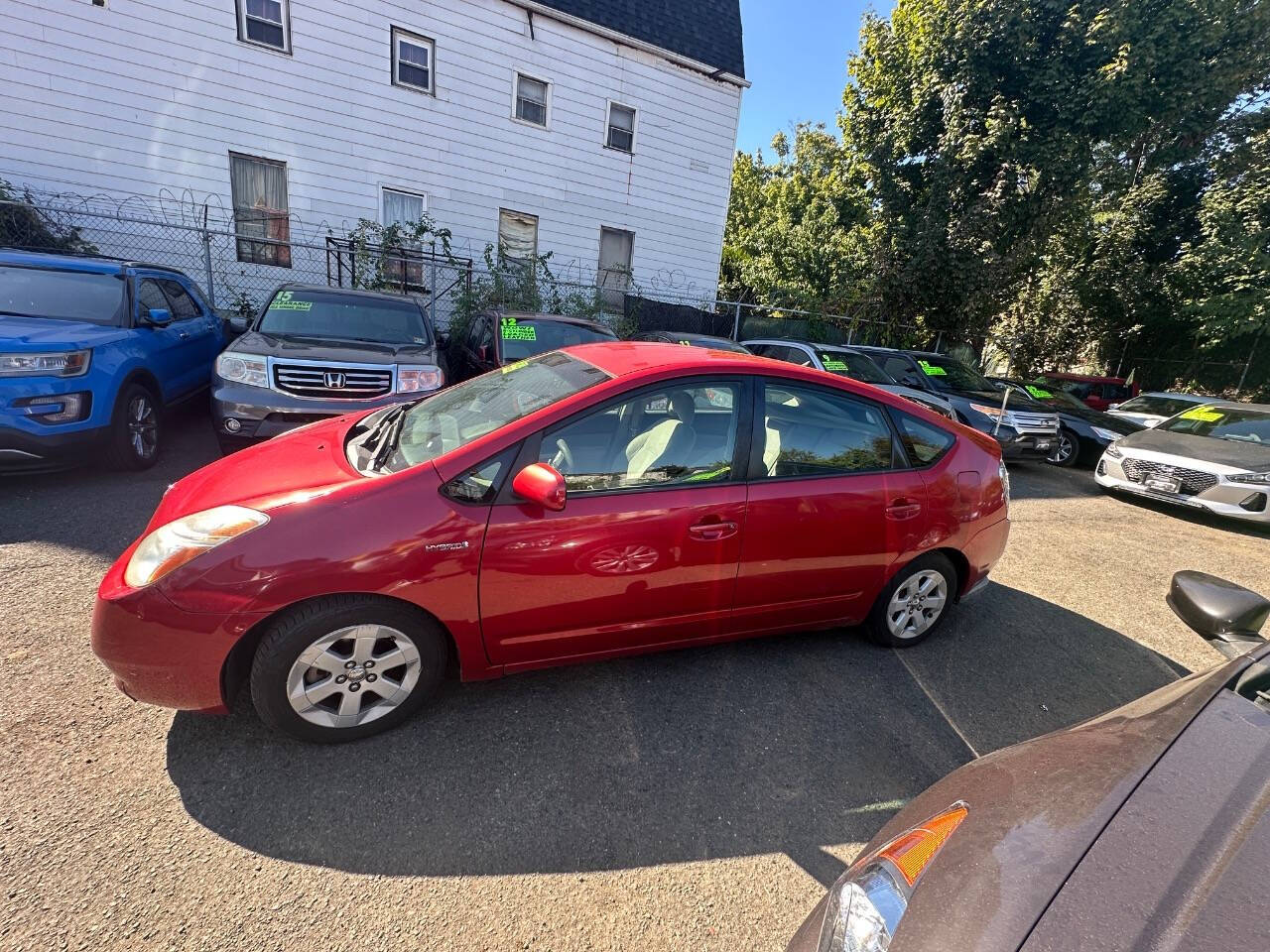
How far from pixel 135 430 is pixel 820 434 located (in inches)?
223

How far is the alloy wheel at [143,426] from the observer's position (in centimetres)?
510

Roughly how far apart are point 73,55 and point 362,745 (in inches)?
494

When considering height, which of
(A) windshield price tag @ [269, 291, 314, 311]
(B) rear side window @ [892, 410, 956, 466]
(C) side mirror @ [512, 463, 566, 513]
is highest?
(A) windshield price tag @ [269, 291, 314, 311]

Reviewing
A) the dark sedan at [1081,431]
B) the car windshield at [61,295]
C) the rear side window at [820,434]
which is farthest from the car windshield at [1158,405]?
the car windshield at [61,295]

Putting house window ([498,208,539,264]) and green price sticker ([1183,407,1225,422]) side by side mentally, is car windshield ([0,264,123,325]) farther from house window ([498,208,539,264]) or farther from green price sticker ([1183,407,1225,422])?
green price sticker ([1183,407,1225,422])

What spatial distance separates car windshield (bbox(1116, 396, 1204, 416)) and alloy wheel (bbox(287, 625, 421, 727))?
11695 mm

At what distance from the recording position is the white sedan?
639 cm

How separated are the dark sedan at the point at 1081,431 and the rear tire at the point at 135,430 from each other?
1069 centimetres

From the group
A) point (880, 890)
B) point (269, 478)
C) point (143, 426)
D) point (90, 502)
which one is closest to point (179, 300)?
point (143, 426)

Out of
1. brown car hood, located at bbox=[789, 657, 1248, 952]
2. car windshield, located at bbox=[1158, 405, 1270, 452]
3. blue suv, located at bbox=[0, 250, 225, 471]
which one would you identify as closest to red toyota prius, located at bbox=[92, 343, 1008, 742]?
brown car hood, located at bbox=[789, 657, 1248, 952]

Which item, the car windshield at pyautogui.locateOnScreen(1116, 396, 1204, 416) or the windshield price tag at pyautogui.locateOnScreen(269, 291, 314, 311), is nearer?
the windshield price tag at pyautogui.locateOnScreen(269, 291, 314, 311)

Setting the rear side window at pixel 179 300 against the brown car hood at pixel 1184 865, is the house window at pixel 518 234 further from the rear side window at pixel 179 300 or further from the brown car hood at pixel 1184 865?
the brown car hood at pixel 1184 865

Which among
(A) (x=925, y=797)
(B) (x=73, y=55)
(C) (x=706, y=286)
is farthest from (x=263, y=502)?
(C) (x=706, y=286)

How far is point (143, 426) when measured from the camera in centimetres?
526
